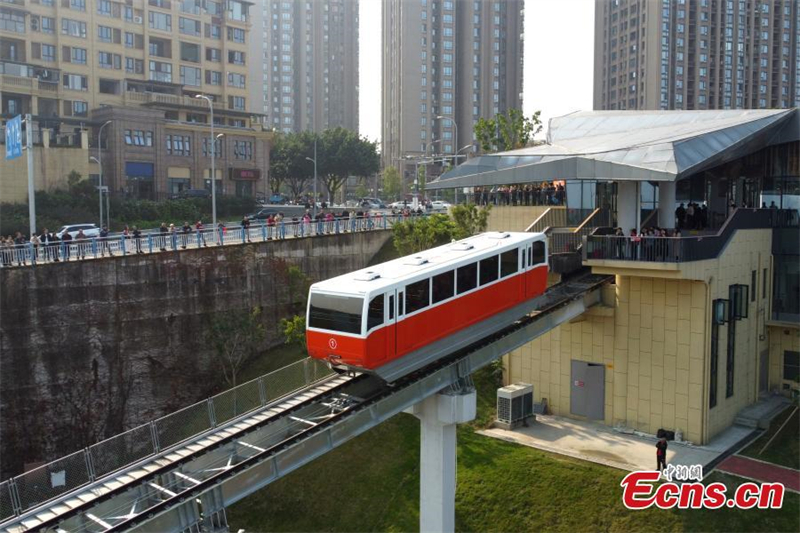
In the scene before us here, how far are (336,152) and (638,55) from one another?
2094 inches

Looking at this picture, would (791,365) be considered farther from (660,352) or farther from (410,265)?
(410,265)

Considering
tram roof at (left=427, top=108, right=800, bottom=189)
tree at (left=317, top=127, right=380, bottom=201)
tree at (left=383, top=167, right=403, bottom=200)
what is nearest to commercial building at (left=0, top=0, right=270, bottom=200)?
tree at (left=317, top=127, right=380, bottom=201)

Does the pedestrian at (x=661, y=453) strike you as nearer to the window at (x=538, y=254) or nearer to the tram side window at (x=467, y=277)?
the window at (x=538, y=254)

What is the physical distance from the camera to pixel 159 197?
227ft

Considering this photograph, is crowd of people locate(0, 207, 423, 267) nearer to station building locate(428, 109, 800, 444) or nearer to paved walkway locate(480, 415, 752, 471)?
station building locate(428, 109, 800, 444)

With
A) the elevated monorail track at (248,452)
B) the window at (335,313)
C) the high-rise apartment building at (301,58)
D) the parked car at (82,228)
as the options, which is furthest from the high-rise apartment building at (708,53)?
the window at (335,313)

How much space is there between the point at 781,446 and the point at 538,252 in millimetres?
10506

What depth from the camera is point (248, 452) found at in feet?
60.7

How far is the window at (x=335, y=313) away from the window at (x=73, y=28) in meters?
59.3

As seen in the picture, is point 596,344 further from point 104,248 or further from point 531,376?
point 104,248

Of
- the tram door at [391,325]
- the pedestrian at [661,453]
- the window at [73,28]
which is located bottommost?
the pedestrian at [661,453]

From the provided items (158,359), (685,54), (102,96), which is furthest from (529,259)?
(685,54)

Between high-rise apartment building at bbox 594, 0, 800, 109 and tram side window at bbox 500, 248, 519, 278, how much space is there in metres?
96.8

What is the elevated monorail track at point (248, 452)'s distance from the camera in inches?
639
